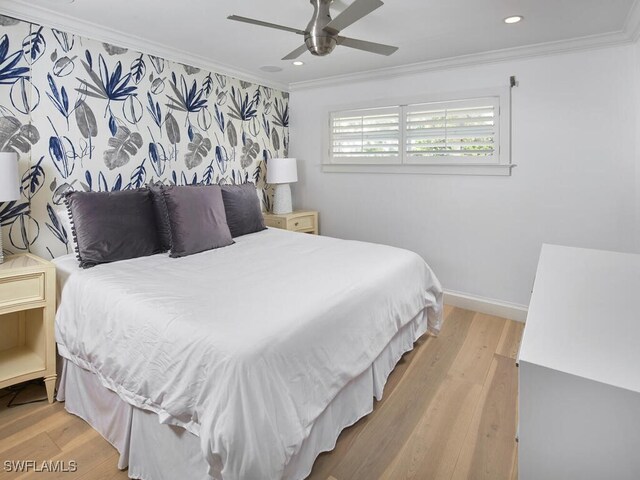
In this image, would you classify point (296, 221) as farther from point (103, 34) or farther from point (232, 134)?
point (103, 34)

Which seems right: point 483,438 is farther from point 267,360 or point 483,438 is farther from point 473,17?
point 473,17

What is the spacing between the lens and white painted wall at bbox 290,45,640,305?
9.02ft

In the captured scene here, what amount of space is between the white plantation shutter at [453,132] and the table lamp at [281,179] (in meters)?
1.28

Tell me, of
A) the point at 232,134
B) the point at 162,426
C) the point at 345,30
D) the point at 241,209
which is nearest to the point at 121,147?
the point at 241,209

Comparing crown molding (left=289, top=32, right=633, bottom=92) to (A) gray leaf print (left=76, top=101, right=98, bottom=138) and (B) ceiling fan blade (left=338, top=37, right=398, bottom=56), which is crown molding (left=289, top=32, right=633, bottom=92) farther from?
(A) gray leaf print (left=76, top=101, right=98, bottom=138)

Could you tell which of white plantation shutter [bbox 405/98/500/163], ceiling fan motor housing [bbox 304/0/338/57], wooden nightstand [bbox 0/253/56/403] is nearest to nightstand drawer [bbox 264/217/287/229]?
white plantation shutter [bbox 405/98/500/163]

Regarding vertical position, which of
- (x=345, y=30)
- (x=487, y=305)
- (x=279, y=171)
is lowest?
(x=487, y=305)

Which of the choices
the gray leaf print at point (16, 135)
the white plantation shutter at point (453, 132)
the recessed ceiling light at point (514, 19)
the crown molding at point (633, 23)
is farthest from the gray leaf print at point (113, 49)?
the crown molding at point (633, 23)

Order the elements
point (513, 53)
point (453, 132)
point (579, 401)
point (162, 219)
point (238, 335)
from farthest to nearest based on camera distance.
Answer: point (453, 132) < point (513, 53) < point (162, 219) < point (238, 335) < point (579, 401)

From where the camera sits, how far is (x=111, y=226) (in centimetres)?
234

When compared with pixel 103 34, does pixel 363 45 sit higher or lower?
lower

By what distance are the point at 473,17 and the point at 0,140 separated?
3125 mm

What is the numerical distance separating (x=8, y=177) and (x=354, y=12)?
2052mm

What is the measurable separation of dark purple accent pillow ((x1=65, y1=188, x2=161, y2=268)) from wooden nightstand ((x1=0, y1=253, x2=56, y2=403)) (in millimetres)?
238
